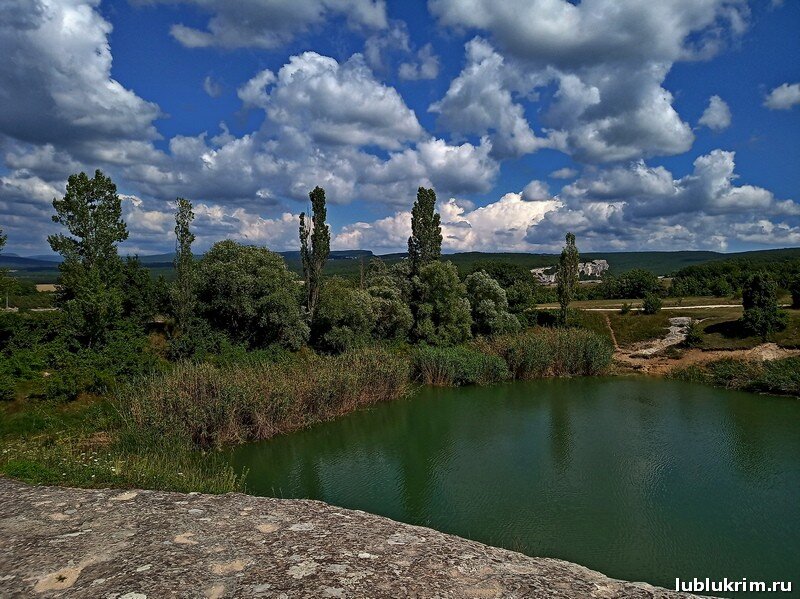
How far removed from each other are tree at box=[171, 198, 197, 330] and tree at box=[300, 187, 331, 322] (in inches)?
342

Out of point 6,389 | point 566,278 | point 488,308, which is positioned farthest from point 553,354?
point 6,389

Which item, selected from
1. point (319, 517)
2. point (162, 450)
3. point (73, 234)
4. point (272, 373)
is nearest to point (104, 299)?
point (73, 234)

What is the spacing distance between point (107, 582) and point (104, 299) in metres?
23.6

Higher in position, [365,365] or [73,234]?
[73,234]

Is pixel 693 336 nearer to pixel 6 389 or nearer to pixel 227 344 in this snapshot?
pixel 227 344

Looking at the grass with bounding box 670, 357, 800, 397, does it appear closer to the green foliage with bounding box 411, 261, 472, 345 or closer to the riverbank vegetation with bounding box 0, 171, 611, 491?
the riverbank vegetation with bounding box 0, 171, 611, 491

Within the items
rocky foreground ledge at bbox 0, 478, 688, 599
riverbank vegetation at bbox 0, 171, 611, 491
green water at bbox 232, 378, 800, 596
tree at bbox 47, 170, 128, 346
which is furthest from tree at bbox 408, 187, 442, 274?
rocky foreground ledge at bbox 0, 478, 688, 599

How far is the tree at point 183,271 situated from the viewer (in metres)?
30.8

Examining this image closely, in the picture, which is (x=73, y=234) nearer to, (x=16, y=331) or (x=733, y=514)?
(x=16, y=331)

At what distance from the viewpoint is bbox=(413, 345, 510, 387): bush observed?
34188 mm

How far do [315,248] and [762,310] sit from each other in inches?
1421

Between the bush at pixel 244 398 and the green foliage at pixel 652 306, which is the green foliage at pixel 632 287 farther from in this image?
the bush at pixel 244 398

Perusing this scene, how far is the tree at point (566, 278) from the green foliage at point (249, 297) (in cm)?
2469

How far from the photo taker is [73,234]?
32.2m
